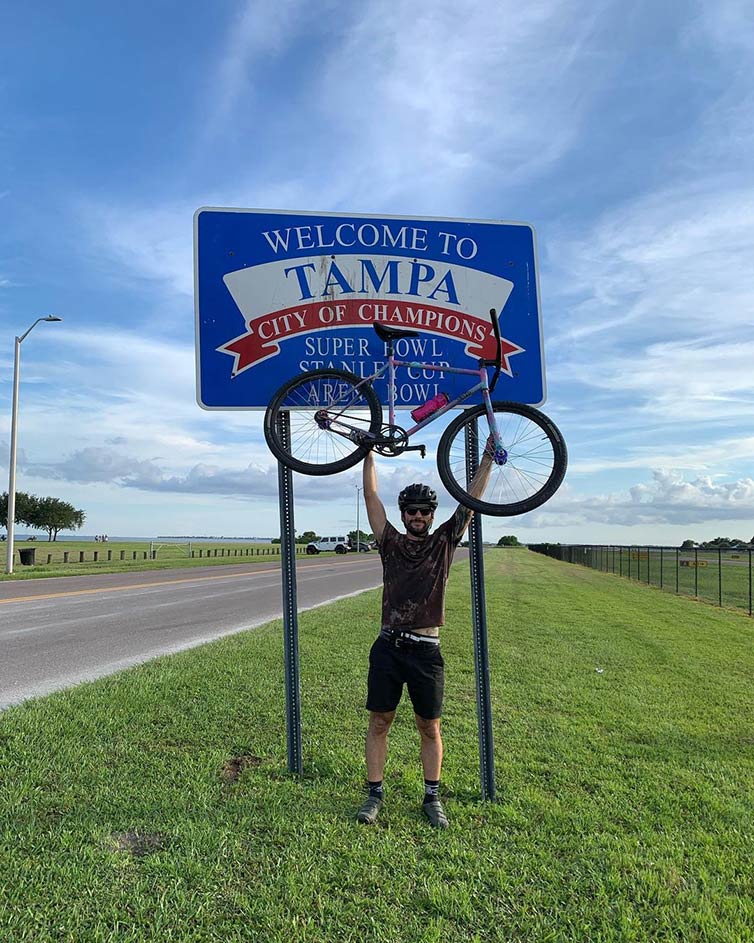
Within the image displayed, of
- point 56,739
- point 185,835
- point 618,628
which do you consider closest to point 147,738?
point 56,739

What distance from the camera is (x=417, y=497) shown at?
4.36 m

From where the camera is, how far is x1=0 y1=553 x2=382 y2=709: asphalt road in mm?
8703

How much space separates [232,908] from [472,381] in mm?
3931

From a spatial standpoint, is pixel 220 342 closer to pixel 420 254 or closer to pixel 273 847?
pixel 420 254

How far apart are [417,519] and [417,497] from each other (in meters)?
0.14

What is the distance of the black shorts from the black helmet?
85cm

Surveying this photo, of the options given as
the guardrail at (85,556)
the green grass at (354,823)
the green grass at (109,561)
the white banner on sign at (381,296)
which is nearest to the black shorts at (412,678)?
the green grass at (354,823)

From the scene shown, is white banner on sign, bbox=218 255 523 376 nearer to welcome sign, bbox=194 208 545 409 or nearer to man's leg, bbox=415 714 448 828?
welcome sign, bbox=194 208 545 409

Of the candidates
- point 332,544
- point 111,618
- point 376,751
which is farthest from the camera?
point 332,544

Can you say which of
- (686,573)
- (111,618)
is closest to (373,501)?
(111,618)

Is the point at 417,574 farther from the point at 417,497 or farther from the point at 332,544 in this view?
the point at 332,544

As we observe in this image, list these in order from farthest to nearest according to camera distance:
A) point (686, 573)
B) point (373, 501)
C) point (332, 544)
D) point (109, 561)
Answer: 1. point (332, 544)
2. point (109, 561)
3. point (686, 573)
4. point (373, 501)

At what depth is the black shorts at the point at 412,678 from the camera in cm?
414

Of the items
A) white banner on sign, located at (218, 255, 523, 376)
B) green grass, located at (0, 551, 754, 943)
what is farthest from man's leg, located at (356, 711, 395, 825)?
white banner on sign, located at (218, 255, 523, 376)
